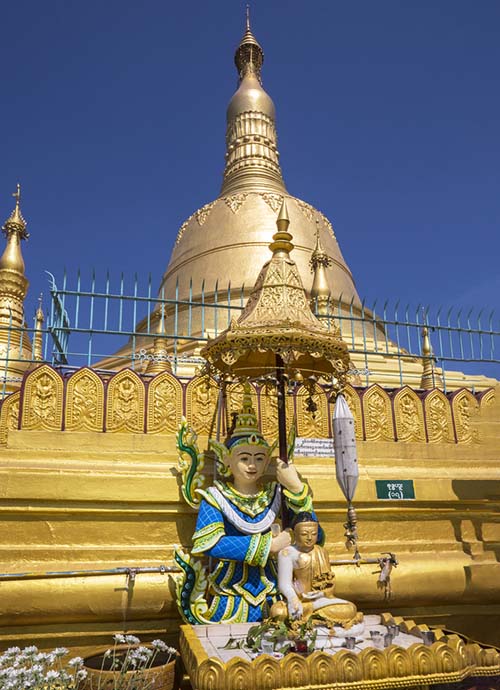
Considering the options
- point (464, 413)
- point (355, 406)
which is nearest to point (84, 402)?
point (355, 406)

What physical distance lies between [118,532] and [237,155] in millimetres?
17459

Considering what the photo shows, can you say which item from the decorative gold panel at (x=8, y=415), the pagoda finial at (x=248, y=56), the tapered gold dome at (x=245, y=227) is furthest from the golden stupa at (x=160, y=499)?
the pagoda finial at (x=248, y=56)

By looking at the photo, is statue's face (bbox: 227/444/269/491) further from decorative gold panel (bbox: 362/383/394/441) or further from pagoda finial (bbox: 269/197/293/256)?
pagoda finial (bbox: 269/197/293/256)

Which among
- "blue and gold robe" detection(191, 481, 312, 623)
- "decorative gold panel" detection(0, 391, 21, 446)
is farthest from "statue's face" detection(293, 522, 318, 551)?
"decorative gold panel" detection(0, 391, 21, 446)

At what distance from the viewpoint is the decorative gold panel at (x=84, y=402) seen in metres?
6.88

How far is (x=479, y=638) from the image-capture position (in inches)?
290

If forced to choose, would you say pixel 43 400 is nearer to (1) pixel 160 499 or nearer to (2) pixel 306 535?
(1) pixel 160 499

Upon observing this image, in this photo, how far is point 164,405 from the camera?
7203mm

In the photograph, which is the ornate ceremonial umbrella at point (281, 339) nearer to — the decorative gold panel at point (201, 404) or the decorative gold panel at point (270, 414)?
the decorative gold panel at point (270, 414)

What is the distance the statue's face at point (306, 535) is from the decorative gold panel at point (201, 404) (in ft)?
6.78

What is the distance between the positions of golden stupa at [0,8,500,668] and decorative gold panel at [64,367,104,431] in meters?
0.01

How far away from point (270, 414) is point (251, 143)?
1623 centimetres

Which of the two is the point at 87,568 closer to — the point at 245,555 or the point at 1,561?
the point at 1,561

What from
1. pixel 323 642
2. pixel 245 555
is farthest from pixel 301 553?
pixel 323 642
